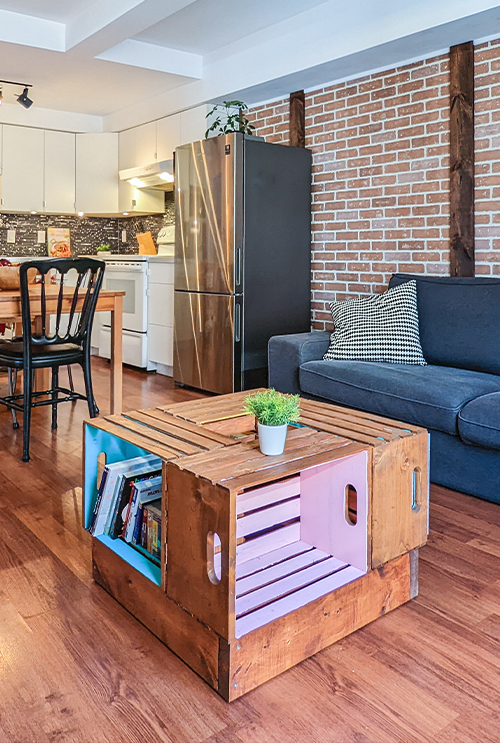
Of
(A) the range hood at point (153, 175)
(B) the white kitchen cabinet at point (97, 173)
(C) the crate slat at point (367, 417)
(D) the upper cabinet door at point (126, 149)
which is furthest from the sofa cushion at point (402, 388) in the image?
(B) the white kitchen cabinet at point (97, 173)

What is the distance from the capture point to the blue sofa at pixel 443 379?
2499 millimetres

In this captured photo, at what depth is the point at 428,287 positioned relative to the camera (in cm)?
333

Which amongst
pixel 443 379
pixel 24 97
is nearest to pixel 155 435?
pixel 443 379

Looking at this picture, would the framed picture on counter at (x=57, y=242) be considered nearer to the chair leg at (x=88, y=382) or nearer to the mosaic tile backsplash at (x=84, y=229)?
the mosaic tile backsplash at (x=84, y=229)

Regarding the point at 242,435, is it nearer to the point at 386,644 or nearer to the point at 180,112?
the point at 386,644

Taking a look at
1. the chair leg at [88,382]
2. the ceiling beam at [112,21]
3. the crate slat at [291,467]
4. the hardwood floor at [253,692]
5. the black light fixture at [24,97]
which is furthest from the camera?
the black light fixture at [24,97]

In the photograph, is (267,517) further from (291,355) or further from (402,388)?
(291,355)

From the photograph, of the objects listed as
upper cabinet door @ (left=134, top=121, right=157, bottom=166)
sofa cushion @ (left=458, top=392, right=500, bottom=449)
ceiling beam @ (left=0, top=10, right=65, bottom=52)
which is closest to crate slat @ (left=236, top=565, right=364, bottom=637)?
sofa cushion @ (left=458, top=392, right=500, bottom=449)

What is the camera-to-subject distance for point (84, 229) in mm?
6777

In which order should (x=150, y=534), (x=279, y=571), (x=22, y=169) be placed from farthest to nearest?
(x=22, y=169), (x=150, y=534), (x=279, y=571)

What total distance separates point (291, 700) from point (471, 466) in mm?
1455

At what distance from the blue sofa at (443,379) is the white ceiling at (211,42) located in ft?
4.27

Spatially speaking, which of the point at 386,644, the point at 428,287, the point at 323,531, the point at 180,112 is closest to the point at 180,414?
the point at 323,531

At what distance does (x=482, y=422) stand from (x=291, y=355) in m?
1.24
